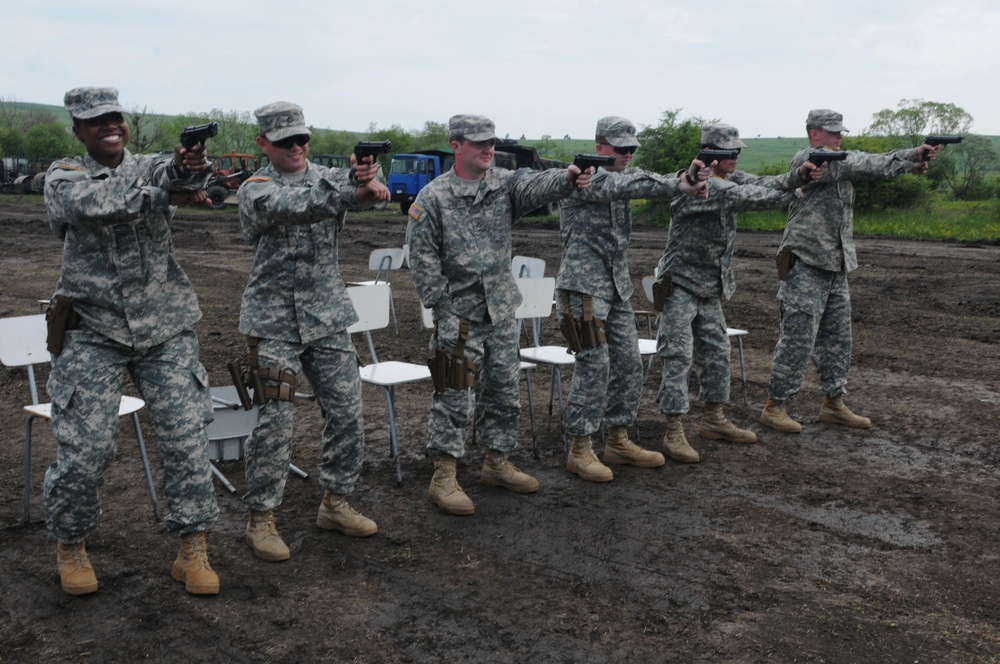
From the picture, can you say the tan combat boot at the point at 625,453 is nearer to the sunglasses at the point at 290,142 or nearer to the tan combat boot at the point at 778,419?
the tan combat boot at the point at 778,419

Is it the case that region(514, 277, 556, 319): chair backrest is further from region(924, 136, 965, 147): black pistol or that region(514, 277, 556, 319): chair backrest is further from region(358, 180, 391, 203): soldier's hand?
region(358, 180, 391, 203): soldier's hand

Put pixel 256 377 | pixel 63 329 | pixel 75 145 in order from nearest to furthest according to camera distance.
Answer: pixel 63 329 < pixel 256 377 < pixel 75 145

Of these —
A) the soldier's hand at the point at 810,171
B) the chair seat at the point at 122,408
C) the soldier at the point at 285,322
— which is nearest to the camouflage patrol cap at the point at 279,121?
the soldier at the point at 285,322

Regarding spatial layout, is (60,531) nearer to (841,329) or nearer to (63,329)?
(63,329)

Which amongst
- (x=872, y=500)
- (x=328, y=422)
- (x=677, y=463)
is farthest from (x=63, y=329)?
(x=872, y=500)

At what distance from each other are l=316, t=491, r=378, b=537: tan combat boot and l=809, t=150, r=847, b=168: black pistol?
3.45 meters

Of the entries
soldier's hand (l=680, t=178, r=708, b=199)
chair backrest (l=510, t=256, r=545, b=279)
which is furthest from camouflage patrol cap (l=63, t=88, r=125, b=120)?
chair backrest (l=510, t=256, r=545, b=279)

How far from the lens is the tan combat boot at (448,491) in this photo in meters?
5.51

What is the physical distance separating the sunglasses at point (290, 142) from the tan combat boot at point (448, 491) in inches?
76.3

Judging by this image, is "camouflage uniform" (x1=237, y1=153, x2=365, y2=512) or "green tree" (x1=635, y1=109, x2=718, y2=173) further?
"green tree" (x1=635, y1=109, x2=718, y2=173)

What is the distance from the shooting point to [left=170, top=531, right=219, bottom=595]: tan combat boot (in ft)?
14.3

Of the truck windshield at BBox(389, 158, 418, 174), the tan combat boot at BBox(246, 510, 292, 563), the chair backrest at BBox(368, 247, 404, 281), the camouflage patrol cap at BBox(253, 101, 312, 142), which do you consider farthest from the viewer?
the truck windshield at BBox(389, 158, 418, 174)

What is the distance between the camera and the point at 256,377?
4.71 m

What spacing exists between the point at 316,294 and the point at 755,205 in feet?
9.53
